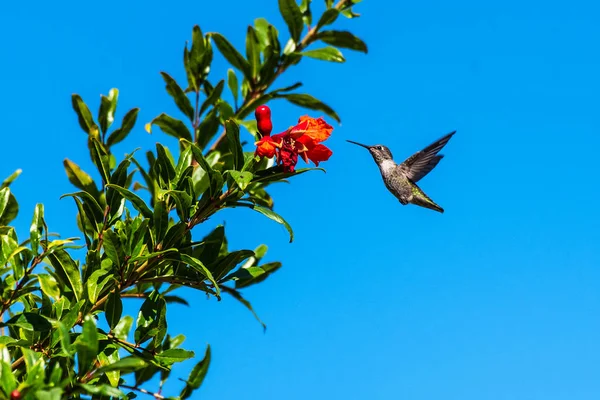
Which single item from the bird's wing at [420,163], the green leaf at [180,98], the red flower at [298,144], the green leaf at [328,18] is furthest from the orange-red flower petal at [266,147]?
the bird's wing at [420,163]

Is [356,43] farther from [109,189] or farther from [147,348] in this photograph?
[147,348]

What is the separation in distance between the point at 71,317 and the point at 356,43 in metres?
2.55

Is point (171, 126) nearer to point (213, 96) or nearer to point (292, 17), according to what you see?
point (213, 96)

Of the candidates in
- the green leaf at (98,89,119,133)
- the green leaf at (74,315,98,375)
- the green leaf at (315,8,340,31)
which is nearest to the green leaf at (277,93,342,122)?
the green leaf at (315,8,340,31)

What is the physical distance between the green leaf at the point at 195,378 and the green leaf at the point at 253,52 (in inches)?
73.2

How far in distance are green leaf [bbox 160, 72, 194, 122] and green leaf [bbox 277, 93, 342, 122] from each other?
0.52 metres

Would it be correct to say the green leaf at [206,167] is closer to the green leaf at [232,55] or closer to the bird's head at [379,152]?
the green leaf at [232,55]

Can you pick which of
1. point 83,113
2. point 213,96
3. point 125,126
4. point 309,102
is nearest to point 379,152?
point 309,102

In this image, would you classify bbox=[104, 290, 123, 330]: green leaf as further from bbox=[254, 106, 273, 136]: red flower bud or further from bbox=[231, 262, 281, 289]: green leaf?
bbox=[254, 106, 273, 136]: red flower bud

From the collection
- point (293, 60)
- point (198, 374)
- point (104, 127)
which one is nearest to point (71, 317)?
point (198, 374)

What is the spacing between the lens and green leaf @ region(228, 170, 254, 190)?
2.78m

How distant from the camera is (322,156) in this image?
10.5 ft

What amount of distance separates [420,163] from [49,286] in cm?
260

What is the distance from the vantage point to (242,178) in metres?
2.80
